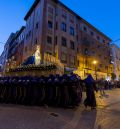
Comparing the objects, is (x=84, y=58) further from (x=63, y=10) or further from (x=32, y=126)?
(x=32, y=126)

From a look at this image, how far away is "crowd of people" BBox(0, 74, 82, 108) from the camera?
24.8ft

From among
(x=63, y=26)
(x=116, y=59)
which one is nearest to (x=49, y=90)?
(x=63, y=26)

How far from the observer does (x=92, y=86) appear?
752 cm

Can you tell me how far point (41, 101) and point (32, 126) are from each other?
3784 millimetres

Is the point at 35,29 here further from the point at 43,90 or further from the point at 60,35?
the point at 43,90

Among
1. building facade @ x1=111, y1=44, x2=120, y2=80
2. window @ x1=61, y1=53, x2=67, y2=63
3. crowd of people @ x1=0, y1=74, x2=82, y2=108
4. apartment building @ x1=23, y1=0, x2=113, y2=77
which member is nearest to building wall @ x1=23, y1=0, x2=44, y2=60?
apartment building @ x1=23, y1=0, x2=113, y2=77

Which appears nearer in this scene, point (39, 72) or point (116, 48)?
point (39, 72)

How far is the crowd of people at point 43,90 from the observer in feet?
24.8

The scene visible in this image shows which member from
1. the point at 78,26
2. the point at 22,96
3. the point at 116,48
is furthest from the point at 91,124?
the point at 116,48

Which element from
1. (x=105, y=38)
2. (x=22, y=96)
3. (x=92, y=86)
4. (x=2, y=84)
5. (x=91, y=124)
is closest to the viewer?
(x=91, y=124)

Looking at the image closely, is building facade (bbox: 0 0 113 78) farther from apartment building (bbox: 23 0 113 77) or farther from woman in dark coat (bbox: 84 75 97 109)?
woman in dark coat (bbox: 84 75 97 109)

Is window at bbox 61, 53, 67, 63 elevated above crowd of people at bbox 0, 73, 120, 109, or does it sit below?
above

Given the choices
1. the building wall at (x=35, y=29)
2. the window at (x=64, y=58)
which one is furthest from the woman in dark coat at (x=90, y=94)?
the window at (x=64, y=58)

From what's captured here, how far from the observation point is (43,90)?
8172mm
